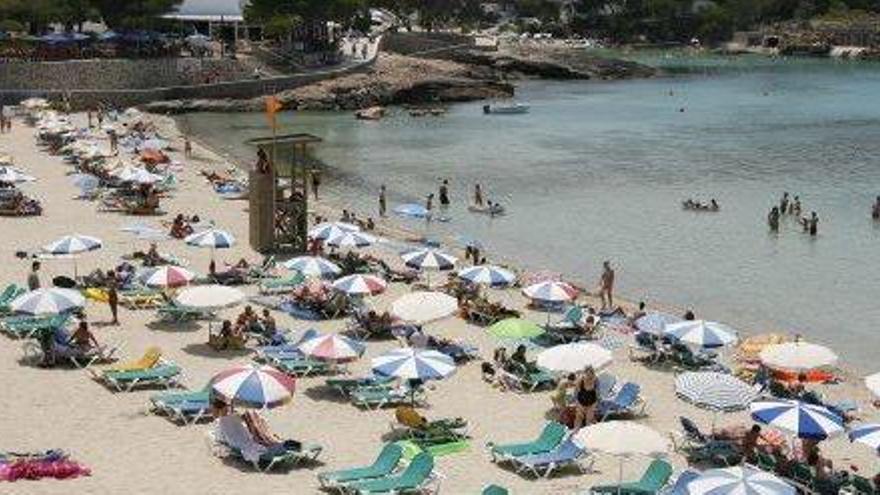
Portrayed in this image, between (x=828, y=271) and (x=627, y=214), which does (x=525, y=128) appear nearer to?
(x=627, y=214)

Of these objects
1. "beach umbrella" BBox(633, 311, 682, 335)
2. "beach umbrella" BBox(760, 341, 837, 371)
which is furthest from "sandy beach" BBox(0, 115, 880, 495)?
"beach umbrella" BBox(760, 341, 837, 371)

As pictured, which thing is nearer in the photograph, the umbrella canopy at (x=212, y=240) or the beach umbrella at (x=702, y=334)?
the beach umbrella at (x=702, y=334)

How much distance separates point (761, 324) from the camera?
94.6 feet

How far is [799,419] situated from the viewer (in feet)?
52.7

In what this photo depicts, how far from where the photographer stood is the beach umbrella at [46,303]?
2108 centimetres

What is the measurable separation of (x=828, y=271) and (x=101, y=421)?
2267 centimetres

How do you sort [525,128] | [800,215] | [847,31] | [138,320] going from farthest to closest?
Answer: [847,31] → [525,128] → [800,215] → [138,320]

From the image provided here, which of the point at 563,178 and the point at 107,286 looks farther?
the point at 563,178

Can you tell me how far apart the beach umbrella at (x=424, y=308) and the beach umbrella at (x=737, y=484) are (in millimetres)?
8177

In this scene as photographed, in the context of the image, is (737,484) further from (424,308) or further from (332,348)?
(424,308)

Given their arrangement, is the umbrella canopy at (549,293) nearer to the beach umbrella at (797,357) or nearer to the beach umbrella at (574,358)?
the beach umbrella at (574,358)

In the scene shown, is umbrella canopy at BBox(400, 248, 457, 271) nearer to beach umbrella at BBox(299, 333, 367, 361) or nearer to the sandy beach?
the sandy beach

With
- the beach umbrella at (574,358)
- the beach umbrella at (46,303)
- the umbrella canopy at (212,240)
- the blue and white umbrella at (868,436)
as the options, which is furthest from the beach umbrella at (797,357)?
the umbrella canopy at (212,240)

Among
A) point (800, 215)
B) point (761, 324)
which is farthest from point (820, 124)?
point (761, 324)
